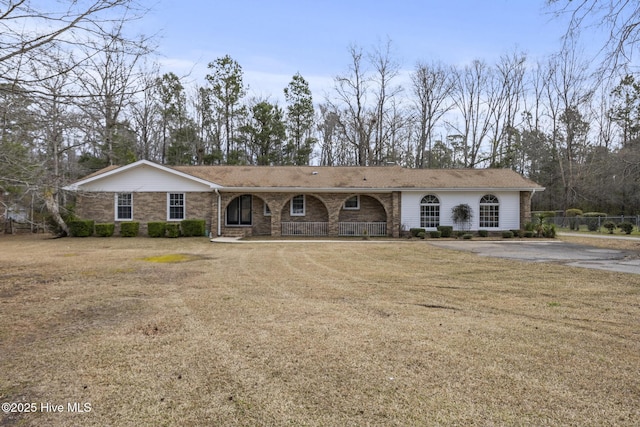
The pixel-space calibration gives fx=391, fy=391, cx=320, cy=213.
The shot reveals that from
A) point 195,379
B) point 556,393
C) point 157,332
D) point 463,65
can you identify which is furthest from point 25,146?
point 463,65

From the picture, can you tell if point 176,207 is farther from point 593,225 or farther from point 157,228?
point 593,225

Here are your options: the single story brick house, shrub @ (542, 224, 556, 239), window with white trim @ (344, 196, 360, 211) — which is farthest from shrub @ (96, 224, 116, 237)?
shrub @ (542, 224, 556, 239)

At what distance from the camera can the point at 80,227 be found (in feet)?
64.2

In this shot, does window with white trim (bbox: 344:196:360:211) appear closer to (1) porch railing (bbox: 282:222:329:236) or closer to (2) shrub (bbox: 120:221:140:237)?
(1) porch railing (bbox: 282:222:329:236)

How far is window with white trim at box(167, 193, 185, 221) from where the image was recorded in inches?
812

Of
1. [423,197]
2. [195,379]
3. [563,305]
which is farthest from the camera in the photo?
[423,197]

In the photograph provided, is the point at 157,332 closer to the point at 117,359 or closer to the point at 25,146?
the point at 117,359

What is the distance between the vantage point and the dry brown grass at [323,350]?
9.55 feet

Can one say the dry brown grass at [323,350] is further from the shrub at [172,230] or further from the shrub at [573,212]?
the shrub at [573,212]

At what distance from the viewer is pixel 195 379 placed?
11.2 feet

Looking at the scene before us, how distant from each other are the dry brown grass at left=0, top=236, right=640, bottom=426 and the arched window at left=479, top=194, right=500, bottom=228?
13.5 metres

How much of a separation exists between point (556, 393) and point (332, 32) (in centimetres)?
1534

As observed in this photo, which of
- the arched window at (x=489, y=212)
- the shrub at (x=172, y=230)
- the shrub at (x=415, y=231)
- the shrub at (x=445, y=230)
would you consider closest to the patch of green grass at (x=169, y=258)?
the shrub at (x=172, y=230)

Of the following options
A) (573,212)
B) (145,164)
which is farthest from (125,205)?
(573,212)
